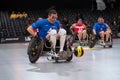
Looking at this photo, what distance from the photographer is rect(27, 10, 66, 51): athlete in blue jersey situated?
6758mm

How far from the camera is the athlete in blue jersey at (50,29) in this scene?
676 centimetres

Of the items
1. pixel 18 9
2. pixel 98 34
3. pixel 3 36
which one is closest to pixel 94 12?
pixel 18 9

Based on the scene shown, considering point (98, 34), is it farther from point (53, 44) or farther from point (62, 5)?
point (62, 5)

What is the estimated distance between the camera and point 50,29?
692 centimetres

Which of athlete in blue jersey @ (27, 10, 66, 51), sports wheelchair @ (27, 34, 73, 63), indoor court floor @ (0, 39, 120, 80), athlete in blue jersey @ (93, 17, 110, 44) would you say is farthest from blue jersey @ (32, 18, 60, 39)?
athlete in blue jersey @ (93, 17, 110, 44)

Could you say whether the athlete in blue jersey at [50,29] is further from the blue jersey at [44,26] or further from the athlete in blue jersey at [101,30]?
the athlete in blue jersey at [101,30]

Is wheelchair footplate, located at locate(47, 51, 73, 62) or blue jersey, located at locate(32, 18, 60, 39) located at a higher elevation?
blue jersey, located at locate(32, 18, 60, 39)

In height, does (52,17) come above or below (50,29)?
above

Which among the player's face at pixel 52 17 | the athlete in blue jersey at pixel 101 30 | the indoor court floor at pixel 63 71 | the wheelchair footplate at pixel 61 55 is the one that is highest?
the player's face at pixel 52 17

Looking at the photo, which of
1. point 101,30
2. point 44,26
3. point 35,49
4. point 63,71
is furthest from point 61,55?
point 101,30

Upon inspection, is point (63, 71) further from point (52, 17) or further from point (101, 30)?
point (101, 30)

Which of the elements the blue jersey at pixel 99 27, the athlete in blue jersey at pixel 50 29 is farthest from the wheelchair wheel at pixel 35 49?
the blue jersey at pixel 99 27

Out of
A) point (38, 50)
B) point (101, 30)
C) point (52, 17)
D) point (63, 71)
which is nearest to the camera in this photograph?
point (63, 71)

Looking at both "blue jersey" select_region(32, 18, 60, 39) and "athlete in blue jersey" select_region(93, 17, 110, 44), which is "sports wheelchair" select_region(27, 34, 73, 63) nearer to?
"blue jersey" select_region(32, 18, 60, 39)
